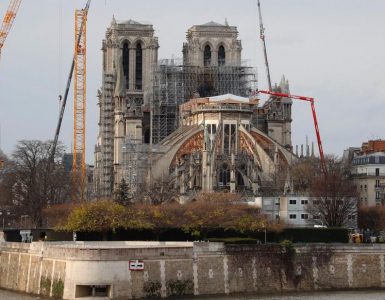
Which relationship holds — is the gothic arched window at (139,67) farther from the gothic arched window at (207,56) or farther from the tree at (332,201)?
the tree at (332,201)

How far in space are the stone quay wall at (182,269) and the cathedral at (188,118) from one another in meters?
34.3

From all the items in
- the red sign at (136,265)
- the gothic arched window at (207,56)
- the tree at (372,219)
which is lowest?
the red sign at (136,265)

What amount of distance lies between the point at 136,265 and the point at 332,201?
35843 mm

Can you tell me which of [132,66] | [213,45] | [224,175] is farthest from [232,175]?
[132,66]

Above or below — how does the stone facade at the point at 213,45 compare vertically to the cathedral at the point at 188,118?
above

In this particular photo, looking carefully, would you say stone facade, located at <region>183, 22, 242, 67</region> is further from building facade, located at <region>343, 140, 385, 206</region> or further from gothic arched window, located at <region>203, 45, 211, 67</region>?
building facade, located at <region>343, 140, 385, 206</region>

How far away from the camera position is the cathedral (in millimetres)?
112312

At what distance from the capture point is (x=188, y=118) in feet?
409

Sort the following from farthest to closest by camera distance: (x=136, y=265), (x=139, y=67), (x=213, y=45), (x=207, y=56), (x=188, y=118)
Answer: (x=139, y=67), (x=207, y=56), (x=213, y=45), (x=188, y=118), (x=136, y=265)

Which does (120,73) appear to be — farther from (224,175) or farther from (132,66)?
(224,175)

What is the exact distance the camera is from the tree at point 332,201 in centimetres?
9375

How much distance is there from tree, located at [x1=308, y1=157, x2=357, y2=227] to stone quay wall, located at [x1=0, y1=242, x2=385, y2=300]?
22709 millimetres

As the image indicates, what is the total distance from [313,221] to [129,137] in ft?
105

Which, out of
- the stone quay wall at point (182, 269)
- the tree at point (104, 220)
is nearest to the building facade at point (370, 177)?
the tree at point (104, 220)
